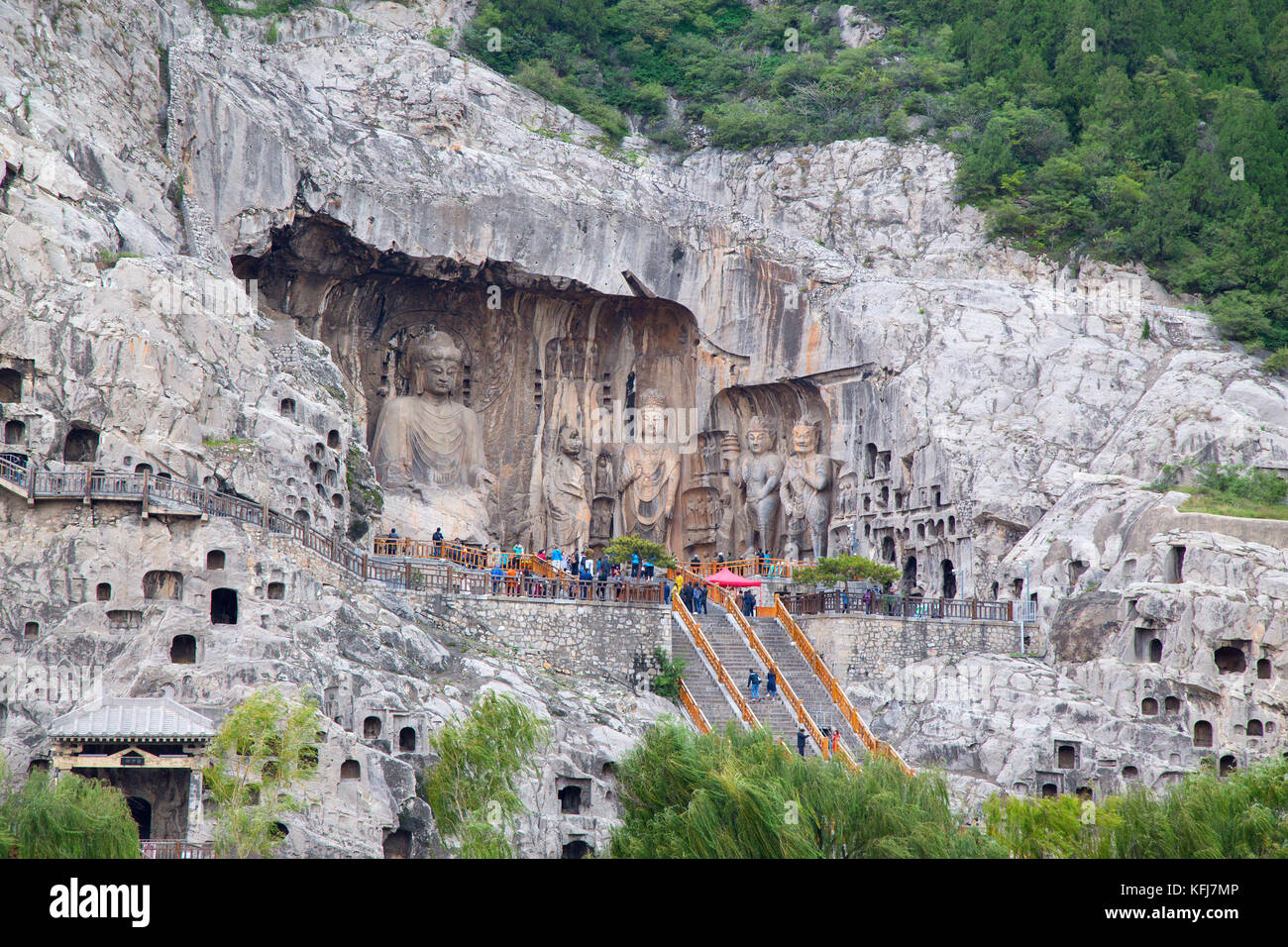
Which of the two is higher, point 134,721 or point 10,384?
point 10,384

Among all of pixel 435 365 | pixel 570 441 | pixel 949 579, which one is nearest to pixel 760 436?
pixel 570 441

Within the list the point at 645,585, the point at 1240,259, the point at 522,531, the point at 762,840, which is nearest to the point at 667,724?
the point at 762,840

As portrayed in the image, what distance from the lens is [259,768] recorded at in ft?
114

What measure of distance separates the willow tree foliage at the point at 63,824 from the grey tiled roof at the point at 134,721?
314 centimetres

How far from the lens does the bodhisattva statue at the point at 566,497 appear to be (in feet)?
193

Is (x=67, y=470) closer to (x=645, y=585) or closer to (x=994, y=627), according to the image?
(x=645, y=585)

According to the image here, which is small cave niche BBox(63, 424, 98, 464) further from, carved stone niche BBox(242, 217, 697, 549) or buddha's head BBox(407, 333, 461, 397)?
buddha's head BBox(407, 333, 461, 397)

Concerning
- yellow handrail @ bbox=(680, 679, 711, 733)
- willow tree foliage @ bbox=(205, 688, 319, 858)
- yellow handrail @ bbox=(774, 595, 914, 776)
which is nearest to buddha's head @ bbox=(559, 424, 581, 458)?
yellow handrail @ bbox=(774, 595, 914, 776)

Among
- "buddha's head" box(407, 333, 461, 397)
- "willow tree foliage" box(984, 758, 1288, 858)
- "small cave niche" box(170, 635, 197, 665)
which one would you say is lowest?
"willow tree foliage" box(984, 758, 1288, 858)

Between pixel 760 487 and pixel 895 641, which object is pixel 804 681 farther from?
pixel 760 487

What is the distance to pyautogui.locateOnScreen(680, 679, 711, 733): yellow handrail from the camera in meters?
42.5

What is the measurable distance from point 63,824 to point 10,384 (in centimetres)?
1784

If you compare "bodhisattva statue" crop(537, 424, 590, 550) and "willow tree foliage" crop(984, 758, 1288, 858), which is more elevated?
"bodhisattva statue" crop(537, 424, 590, 550)

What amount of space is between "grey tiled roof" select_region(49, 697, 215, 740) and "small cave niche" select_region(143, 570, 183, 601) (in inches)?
174
